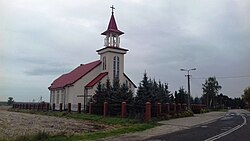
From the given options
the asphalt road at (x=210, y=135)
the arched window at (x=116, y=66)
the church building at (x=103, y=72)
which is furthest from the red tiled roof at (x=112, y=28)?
the asphalt road at (x=210, y=135)

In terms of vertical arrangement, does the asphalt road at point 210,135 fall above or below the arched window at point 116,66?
below

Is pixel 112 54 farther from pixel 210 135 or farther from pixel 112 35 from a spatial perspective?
pixel 210 135

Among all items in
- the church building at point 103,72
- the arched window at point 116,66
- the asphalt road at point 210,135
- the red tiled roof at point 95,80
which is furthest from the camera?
the arched window at point 116,66

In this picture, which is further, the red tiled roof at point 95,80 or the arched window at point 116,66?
the arched window at point 116,66

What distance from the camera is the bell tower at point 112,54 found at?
3919cm

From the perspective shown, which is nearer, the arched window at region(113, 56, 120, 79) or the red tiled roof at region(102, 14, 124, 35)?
the red tiled roof at region(102, 14, 124, 35)

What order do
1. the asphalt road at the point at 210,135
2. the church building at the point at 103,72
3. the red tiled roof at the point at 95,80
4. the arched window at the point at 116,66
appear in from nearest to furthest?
the asphalt road at the point at 210,135, the red tiled roof at the point at 95,80, the church building at the point at 103,72, the arched window at the point at 116,66

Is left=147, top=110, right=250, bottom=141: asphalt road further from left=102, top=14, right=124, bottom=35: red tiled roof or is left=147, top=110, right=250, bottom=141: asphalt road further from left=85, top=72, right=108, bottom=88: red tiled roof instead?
left=102, top=14, right=124, bottom=35: red tiled roof

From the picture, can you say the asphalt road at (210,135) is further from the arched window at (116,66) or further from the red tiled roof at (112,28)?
the red tiled roof at (112,28)

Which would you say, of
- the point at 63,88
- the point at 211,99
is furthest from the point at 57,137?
the point at 211,99

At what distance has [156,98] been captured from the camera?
2919cm

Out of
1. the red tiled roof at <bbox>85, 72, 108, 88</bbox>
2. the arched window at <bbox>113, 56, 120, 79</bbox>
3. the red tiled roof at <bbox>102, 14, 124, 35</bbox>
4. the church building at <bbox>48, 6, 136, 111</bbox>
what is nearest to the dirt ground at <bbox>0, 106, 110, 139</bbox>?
the red tiled roof at <bbox>85, 72, 108, 88</bbox>

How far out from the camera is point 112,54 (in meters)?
39.4

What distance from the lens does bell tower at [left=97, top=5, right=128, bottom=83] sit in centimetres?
3919
